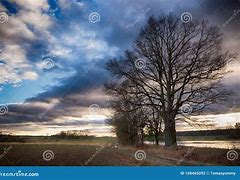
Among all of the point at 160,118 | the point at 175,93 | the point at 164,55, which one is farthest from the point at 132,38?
the point at 160,118

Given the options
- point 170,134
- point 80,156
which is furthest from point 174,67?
point 80,156

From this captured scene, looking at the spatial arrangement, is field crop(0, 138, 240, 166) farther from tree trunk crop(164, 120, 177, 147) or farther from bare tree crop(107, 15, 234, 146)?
bare tree crop(107, 15, 234, 146)

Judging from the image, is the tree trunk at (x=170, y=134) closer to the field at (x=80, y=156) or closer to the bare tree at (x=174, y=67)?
the bare tree at (x=174, y=67)

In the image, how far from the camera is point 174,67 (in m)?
12.3

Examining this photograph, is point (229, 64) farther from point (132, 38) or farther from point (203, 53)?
point (132, 38)

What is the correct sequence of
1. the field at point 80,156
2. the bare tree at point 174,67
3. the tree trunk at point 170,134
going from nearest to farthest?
the field at point 80,156 < the bare tree at point 174,67 < the tree trunk at point 170,134

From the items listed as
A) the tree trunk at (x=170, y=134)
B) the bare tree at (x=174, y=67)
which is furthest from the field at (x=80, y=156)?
the bare tree at (x=174, y=67)

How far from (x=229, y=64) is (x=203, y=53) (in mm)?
984

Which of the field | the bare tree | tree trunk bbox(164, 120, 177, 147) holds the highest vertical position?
the bare tree

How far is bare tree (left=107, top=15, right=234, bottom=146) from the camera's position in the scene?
1177 cm

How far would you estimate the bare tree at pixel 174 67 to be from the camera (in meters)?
11.8

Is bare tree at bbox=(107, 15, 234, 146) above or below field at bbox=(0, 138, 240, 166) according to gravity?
above

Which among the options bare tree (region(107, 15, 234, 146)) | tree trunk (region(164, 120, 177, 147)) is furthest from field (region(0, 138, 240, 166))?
bare tree (region(107, 15, 234, 146))

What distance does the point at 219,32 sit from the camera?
1125 centimetres
